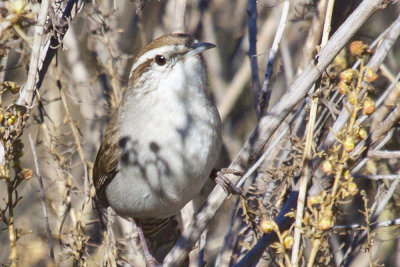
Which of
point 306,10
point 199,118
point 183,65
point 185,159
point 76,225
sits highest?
point 306,10

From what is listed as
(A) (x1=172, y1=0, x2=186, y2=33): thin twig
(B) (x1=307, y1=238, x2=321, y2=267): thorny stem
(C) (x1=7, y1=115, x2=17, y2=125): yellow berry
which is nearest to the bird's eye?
(A) (x1=172, y1=0, x2=186, y2=33): thin twig

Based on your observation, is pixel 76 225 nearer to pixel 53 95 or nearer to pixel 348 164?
pixel 53 95

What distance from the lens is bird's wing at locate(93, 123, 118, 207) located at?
12.2 ft

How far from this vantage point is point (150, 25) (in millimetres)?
5352

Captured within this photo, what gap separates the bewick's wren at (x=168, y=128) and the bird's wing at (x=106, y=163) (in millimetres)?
97

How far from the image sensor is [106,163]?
3.79 m

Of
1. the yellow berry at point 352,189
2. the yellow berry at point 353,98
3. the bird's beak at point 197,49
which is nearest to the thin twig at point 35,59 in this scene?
the bird's beak at point 197,49

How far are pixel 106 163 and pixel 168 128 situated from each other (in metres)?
0.74

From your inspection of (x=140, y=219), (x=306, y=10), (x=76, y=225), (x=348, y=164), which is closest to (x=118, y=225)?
(x=140, y=219)

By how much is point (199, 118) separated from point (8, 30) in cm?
158

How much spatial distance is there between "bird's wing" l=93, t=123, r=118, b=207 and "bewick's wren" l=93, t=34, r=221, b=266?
0.10 meters

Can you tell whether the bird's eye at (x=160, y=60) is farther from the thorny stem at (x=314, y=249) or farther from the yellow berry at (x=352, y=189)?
the thorny stem at (x=314, y=249)

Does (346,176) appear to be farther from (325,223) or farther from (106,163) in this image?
(106,163)

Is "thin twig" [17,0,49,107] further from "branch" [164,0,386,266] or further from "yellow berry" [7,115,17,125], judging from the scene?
"branch" [164,0,386,266]
